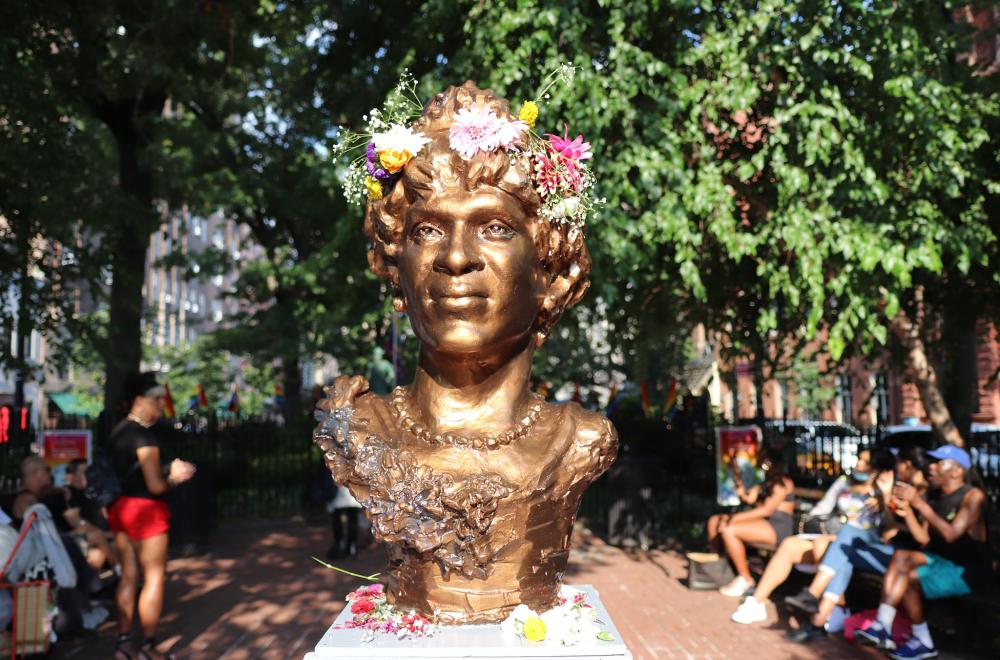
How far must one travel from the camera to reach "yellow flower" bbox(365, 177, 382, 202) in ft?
11.1

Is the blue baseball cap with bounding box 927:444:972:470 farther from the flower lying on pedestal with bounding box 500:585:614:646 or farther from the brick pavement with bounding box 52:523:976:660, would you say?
the flower lying on pedestal with bounding box 500:585:614:646

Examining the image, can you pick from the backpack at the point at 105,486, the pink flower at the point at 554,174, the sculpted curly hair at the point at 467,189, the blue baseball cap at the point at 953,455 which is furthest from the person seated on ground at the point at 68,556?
the blue baseball cap at the point at 953,455

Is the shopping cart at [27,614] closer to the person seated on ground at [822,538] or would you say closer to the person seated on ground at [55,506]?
the person seated on ground at [55,506]

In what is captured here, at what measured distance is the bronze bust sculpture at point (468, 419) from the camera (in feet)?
9.87

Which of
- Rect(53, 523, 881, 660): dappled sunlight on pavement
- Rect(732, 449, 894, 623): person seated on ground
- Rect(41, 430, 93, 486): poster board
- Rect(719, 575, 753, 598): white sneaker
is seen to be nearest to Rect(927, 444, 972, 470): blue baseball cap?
Rect(732, 449, 894, 623): person seated on ground

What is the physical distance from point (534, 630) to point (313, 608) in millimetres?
4783

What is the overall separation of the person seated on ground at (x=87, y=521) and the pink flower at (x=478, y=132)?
492 centimetres

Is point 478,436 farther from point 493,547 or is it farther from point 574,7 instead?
point 574,7

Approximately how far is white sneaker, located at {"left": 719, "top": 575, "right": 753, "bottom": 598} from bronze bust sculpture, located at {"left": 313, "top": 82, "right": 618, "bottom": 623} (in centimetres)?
495

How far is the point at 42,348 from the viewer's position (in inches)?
1232

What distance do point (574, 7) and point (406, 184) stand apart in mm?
4437

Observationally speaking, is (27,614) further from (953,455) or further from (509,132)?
(953,455)

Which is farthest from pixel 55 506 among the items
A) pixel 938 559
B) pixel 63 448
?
pixel 938 559

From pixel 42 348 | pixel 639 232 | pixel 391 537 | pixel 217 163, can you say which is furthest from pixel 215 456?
pixel 42 348
